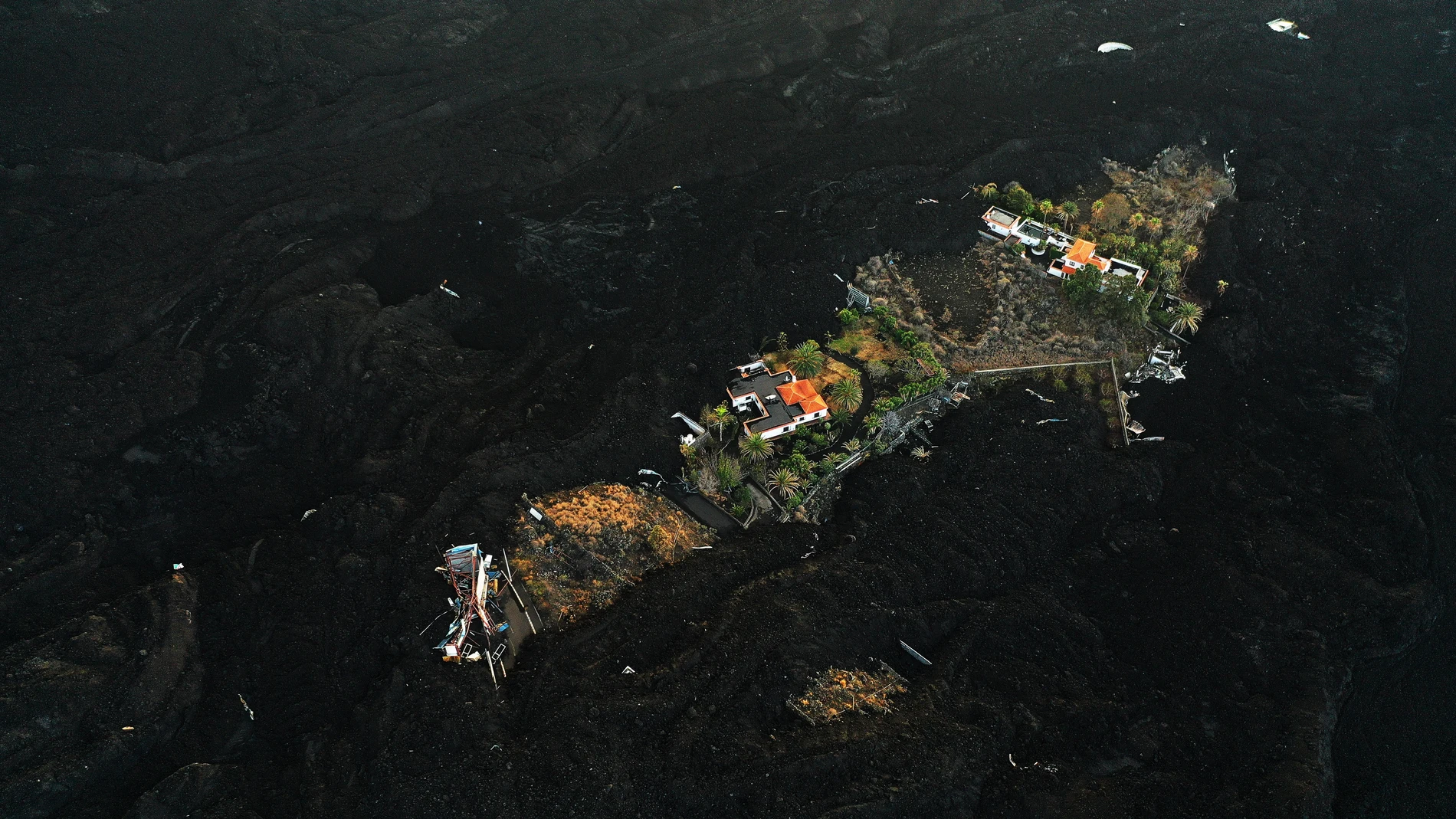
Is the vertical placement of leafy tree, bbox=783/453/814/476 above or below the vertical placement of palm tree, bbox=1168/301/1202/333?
above

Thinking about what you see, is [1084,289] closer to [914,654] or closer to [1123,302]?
[1123,302]

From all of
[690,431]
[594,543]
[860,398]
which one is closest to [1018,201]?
[860,398]

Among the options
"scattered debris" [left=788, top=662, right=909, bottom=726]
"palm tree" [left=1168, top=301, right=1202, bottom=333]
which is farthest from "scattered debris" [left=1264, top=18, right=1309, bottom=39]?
"scattered debris" [left=788, top=662, right=909, bottom=726]

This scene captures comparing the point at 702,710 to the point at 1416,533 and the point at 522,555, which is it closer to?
the point at 522,555

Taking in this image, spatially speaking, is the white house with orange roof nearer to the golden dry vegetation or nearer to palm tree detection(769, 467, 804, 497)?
palm tree detection(769, 467, 804, 497)

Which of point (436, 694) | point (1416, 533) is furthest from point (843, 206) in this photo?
point (436, 694)

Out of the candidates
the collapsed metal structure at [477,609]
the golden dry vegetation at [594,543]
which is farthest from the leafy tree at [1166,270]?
the collapsed metal structure at [477,609]
